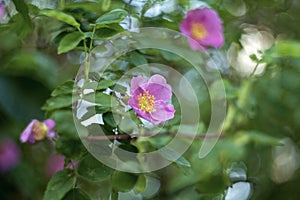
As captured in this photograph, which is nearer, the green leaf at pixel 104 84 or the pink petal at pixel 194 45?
the green leaf at pixel 104 84

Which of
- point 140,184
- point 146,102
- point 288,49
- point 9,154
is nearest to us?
point 146,102

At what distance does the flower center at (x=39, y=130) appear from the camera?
0.81m

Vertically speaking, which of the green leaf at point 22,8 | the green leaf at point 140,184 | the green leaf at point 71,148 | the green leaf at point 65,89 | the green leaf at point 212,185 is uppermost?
the green leaf at point 22,8

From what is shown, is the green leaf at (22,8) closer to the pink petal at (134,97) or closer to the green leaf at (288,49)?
the pink petal at (134,97)

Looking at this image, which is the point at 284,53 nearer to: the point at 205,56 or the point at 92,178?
the point at 205,56

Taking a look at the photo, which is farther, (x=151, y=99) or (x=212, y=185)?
(x=212, y=185)

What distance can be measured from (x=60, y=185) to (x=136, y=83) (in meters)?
0.17

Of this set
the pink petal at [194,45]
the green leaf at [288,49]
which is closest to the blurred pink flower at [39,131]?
the pink petal at [194,45]

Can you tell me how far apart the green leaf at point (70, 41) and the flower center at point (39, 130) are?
14 centimetres

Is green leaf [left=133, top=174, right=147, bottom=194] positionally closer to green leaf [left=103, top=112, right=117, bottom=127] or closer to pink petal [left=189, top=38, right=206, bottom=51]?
green leaf [left=103, top=112, right=117, bottom=127]

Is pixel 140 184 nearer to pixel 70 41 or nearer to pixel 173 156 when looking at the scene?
pixel 173 156

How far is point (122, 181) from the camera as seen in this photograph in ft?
2.34

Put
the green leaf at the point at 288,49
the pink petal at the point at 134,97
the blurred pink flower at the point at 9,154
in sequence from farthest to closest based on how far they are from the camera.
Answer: the blurred pink flower at the point at 9,154, the green leaf at the point at 288,49, the pink petal at the point at 134,97

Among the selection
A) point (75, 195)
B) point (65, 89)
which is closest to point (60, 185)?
point (75, 195)
